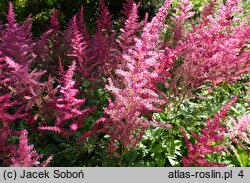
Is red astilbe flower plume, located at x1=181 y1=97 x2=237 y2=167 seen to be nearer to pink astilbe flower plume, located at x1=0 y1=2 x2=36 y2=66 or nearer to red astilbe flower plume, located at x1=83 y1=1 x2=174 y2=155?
red astilbe flower plume, located at x1=83 y1=1 x2=174 y2=155

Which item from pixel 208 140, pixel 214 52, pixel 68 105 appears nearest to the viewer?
pixel 208 140

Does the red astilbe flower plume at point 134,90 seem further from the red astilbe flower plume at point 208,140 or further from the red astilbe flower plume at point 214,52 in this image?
the red astilbe flower plume at point 214,52

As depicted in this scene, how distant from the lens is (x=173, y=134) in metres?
3.37

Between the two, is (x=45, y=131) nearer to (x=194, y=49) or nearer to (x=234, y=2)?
(x=194, y=49)

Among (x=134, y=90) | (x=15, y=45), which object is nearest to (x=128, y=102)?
(x=134, y=90)

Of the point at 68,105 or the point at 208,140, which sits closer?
the point at 208,140

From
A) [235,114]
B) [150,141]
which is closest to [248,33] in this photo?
[235,114]

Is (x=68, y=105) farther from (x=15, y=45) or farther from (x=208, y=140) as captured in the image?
(x=208, y=140)

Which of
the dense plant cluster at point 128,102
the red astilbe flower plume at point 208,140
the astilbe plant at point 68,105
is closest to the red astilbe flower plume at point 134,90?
the dense plant cluster at point 128,102

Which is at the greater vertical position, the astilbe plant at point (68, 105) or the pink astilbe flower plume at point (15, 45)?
the pink astilbe flower plume at point (15, 45)

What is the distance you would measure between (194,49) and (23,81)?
1509mm

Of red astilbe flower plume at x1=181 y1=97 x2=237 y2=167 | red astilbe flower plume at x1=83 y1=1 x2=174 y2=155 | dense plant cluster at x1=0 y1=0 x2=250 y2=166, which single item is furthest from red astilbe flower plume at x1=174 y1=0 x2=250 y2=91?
red astilbe flower plume at x1=181 y1=97 x2=237 y2=167

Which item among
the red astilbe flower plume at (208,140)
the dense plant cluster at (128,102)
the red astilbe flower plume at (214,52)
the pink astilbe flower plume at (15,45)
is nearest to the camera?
the red astilbe flower plume at (208,140)

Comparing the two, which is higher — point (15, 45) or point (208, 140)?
point (15, 45)
